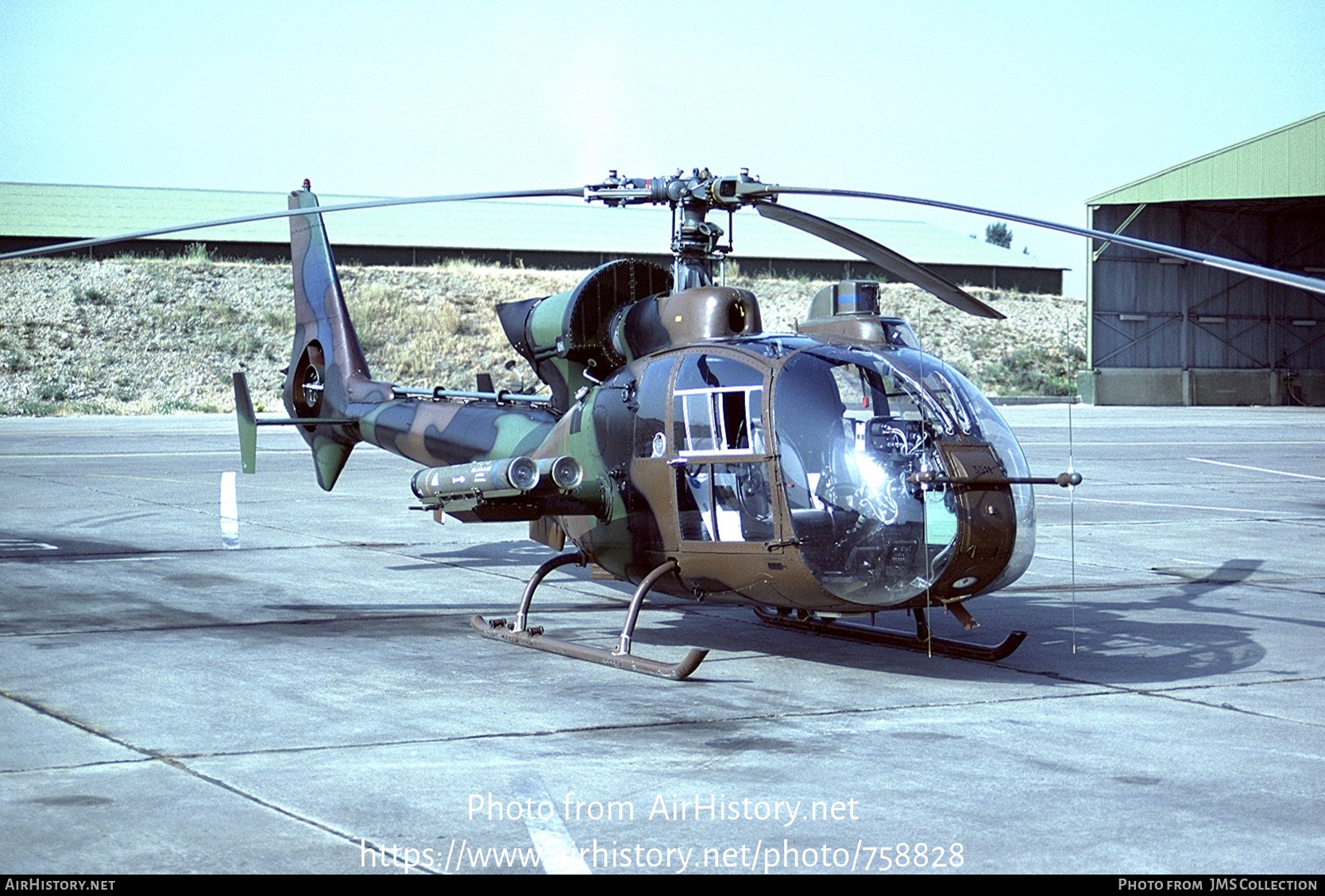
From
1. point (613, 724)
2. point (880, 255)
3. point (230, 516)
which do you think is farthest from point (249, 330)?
point (613, 724)

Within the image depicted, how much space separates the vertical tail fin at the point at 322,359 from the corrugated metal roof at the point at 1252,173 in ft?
127

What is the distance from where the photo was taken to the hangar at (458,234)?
61156mm

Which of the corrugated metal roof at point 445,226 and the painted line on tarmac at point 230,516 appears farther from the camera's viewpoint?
the corrugated metal roof at point 445,226

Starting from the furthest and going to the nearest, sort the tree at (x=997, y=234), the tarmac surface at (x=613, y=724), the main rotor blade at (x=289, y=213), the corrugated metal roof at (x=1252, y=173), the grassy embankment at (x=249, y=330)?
the tree at (x=997, y=234) < the grassy embankment at (x=249, y=330) < the corrugated metal roof at (x=1252, y=173) < the main rotor blade at (x=289, y=213) < the tarmac surface at (x=613, y=724)

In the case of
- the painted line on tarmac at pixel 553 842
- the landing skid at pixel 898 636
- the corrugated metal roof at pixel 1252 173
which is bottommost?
the painted line on tarmac at pixel 553 842

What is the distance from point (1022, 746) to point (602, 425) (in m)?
3.97

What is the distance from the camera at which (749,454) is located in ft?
29.2

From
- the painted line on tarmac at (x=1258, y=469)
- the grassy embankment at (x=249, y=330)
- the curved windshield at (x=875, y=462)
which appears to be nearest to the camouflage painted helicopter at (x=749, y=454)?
the curved windshield at (x=875, y=462)

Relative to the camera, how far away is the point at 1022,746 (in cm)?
731

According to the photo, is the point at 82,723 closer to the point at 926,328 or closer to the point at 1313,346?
the point at 1313,346

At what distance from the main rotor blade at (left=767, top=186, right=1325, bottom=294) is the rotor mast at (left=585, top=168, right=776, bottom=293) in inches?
11.2

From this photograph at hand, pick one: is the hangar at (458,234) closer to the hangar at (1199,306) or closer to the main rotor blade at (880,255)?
the hangar at (1199,306)

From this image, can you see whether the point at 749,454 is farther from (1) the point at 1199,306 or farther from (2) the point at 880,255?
(1) the point at 1199,306

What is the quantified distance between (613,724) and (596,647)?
7.03 ft
